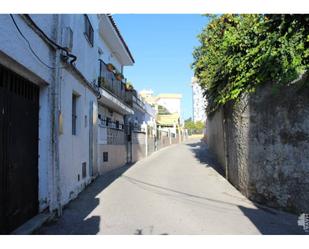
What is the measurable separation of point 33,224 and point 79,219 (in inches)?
44.9

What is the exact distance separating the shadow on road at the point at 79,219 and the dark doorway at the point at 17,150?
51 centimetres

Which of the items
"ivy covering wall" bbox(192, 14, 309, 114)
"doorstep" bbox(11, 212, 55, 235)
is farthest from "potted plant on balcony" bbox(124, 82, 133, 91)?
"doorstep" bbox(11, 212, 55, 235)

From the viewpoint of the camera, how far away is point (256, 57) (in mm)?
9688

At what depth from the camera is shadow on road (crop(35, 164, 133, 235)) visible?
672cm

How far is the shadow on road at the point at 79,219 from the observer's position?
6723 millimetres

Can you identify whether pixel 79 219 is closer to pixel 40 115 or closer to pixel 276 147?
→ pixel 40 115

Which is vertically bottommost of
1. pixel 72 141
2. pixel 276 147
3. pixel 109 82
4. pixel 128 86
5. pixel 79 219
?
pixel 79 219

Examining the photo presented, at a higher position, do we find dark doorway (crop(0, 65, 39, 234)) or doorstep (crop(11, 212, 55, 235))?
dark doorway (crop(0, 65, 39, 234))

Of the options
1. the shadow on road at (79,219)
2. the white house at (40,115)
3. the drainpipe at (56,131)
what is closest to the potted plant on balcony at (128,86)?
the white house at (40,115)

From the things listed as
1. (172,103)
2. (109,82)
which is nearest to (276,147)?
(109,82)

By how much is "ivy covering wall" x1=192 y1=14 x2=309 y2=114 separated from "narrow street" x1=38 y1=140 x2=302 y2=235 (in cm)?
293

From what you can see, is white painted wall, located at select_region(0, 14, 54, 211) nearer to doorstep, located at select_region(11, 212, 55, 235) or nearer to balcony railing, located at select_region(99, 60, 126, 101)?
doorstep, located at select_region(11, 212, 55, 235)

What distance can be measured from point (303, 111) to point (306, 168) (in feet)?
4.03
